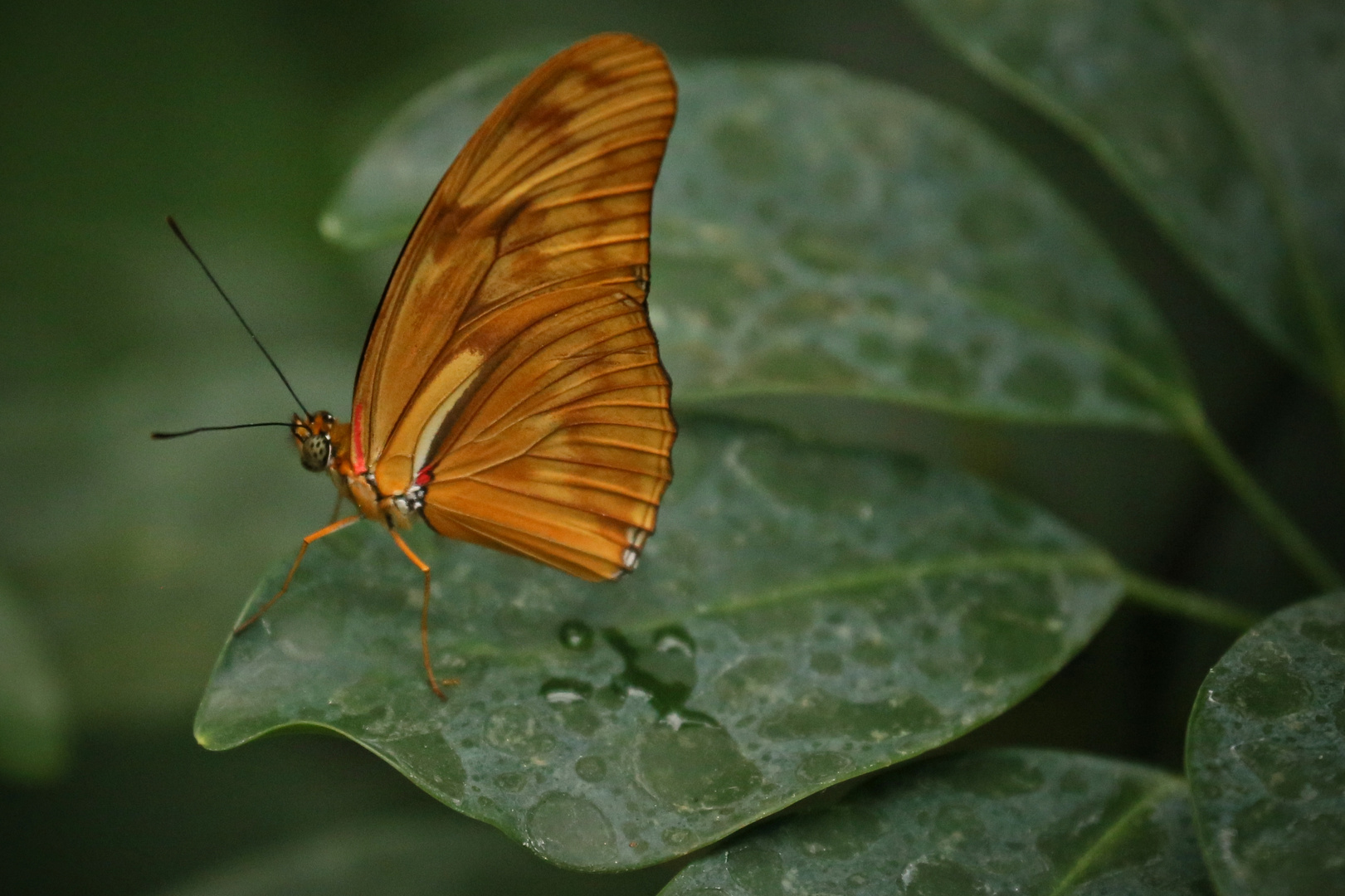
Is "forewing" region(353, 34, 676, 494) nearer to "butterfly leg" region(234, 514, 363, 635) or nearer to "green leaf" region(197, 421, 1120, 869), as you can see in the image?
"butterfly leg" region(234, 514, 363, 635)

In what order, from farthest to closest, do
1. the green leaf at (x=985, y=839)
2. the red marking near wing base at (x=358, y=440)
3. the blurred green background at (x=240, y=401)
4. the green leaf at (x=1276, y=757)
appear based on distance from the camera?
the blurred green background at (x=240, y=401), the red marking near wing base at (x=358, y=440), the green leaf at (x=985, y=839), the green leaf at (x=1276, y=757)

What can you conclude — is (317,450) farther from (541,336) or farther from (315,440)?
(541,336)

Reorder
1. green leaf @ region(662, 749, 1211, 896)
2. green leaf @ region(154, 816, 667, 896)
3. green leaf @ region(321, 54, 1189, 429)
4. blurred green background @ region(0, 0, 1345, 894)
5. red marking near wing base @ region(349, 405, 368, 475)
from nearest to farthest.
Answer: green leaf @ region(662, 749, 1211, 896)
red marking near wing base @ region(349, 405, 368, 475)
green leaf @ region(321, 54, 1189, 429)
green leaf @ region(154, 816, 667, 896)
blurred green background @ region(0, 0, 1345, 894)

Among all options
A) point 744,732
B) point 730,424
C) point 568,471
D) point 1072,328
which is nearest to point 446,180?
point 568,471

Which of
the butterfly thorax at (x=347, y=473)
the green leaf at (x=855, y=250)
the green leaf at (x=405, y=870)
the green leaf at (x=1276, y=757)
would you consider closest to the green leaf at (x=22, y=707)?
the green leaf at (x=405, y=870)

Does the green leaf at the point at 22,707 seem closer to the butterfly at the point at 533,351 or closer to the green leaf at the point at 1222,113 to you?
the butterfly at the point at 533,351

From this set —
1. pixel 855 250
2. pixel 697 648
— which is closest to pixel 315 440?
pixel 697 648

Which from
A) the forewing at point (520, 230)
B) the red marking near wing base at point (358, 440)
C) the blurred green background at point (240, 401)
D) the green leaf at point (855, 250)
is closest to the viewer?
the forewing at point (520, 230)

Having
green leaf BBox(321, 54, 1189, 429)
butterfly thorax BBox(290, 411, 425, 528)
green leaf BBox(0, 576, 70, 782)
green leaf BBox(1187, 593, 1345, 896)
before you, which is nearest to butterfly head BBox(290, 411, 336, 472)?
butterfly thorax BBox(290, 411, 425, 528)
